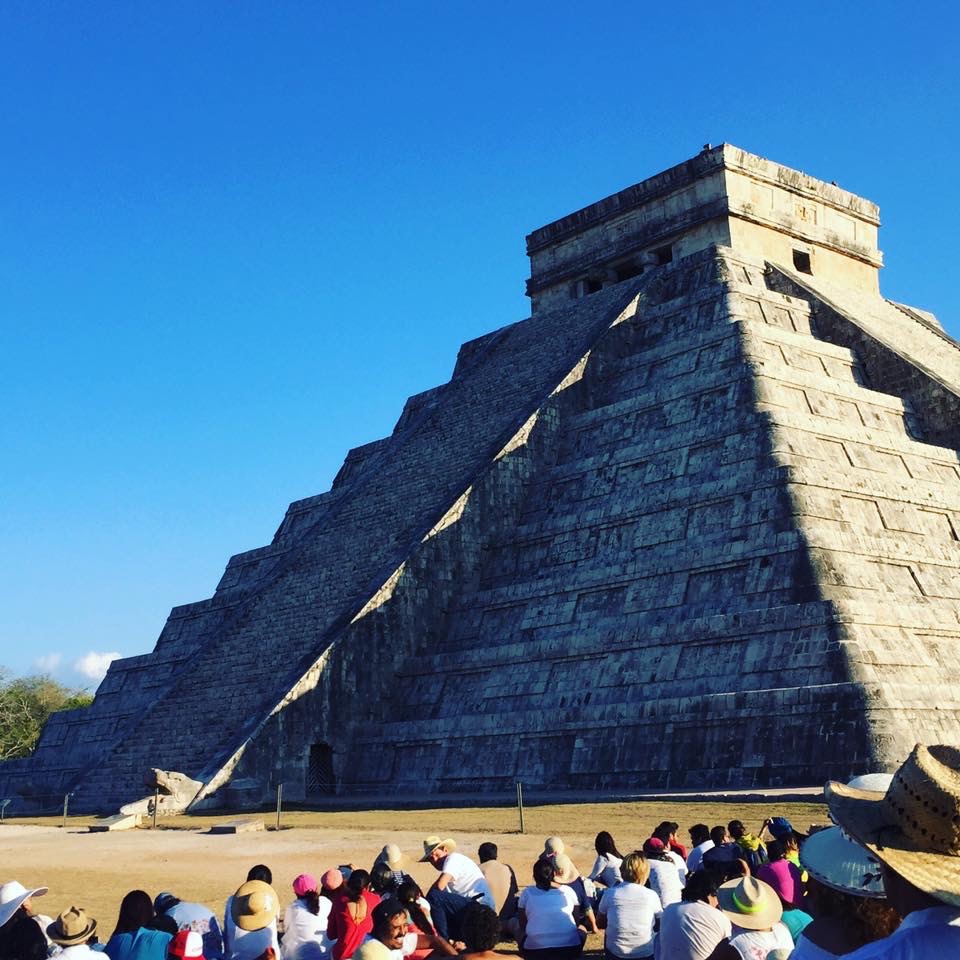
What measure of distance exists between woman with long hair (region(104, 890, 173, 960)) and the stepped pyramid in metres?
10.4

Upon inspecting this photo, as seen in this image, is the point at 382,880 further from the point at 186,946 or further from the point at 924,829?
the point at 924,829

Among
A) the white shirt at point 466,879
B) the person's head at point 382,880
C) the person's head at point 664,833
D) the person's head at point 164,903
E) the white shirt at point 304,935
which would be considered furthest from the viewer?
the person's head at point 664,833

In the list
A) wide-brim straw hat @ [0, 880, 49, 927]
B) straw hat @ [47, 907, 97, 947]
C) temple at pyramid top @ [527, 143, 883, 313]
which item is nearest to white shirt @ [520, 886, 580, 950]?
straw hat @ [47, 907, 97, 947]

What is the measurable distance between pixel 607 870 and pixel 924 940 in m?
6.39

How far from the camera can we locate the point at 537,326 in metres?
30.6

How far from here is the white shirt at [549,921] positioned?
7.21 m

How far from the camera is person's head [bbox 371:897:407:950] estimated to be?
5.86 meters

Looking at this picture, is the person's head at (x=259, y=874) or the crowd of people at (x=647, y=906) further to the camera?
the person's head at (x=259, y=874)

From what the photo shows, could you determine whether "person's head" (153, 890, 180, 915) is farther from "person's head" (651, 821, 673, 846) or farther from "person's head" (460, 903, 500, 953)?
"person's head" (651, 821, 673, 846)

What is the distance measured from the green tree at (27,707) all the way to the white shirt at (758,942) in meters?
42.2

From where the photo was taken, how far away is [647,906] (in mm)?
7090

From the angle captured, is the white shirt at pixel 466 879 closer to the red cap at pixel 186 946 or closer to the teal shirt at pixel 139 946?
the red cap at pixel 186 946

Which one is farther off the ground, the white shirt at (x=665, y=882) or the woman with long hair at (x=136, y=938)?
the white shirt at (x=665, y=882)

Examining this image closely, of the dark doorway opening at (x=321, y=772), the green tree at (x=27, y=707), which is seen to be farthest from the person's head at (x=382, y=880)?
the green tree at (x=27, y=707)
